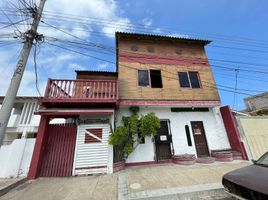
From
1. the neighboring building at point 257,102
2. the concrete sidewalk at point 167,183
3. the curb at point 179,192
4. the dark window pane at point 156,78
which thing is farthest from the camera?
the neighboring building at point 257,102

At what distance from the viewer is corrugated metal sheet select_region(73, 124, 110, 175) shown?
595 cm

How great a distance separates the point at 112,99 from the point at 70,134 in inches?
102

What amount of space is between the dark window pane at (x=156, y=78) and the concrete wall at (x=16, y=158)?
7.14 metres

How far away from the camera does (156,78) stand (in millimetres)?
9008

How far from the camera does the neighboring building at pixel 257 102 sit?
15.3 metres

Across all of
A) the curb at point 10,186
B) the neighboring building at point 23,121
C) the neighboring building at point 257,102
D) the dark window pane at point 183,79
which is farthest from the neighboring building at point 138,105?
the neighboring building at point 257,102

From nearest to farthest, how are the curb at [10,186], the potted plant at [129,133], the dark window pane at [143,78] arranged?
the curb at [10,186]
the potted plant at [129,133]
the dark window pane at [143,78]

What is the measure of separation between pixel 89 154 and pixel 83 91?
305 cm

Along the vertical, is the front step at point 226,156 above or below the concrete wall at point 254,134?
below

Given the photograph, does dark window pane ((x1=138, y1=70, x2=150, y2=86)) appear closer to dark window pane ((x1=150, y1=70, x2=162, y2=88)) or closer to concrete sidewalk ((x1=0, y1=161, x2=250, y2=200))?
dark window pane ((x1=150, y1=70, x2=162, y2=88))

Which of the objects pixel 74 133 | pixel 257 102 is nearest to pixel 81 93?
pixel 74 133

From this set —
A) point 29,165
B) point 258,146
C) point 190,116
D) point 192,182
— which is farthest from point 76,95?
point 258,146

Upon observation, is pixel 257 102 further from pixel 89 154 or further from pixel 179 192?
pixel 89 154

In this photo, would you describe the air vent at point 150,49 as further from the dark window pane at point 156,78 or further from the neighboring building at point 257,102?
the neighboring building at point 257,102
